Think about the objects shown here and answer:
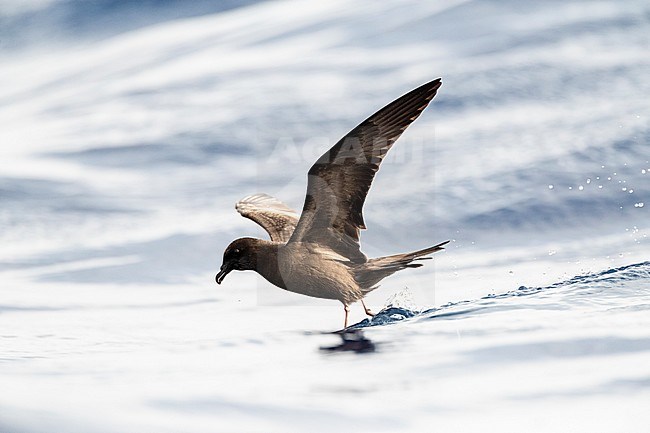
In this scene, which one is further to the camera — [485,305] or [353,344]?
[485,305]

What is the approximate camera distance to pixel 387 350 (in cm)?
759

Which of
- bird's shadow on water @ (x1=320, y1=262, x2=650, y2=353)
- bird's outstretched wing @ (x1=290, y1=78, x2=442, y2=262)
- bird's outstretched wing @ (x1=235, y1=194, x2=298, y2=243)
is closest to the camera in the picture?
bird's outstretched wing @ (x1=290, y1=78, x2=442, y2=262)

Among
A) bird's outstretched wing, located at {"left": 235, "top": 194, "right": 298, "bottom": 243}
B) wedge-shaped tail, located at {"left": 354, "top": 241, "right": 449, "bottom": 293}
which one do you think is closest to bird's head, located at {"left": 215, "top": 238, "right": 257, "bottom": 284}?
bird's outstretched wing, located at {"left": 235, "top": 194, "right": 298, "bottom": 243}

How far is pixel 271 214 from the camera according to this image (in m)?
9.83

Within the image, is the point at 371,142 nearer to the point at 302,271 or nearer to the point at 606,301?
the point at 302,271

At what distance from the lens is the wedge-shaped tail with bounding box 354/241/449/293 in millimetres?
8258

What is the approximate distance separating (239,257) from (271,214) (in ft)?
3.34

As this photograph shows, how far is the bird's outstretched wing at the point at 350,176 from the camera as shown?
25.1 ft

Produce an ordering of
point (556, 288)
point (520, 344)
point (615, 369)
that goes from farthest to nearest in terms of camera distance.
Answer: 1. point (556, 288)
2. point (520, 344)
3. point (615, 369)

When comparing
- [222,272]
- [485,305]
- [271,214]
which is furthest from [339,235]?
[271,214]

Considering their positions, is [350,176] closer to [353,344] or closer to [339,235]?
[339,235]

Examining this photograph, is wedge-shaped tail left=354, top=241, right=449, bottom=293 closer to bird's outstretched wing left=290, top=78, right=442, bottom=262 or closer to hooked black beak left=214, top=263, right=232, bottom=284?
bird's outstretched wing left=290, top=78, right=442, bottom=262

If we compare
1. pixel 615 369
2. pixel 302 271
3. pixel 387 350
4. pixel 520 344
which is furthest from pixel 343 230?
pixel 615 369

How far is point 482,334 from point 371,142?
157cm
